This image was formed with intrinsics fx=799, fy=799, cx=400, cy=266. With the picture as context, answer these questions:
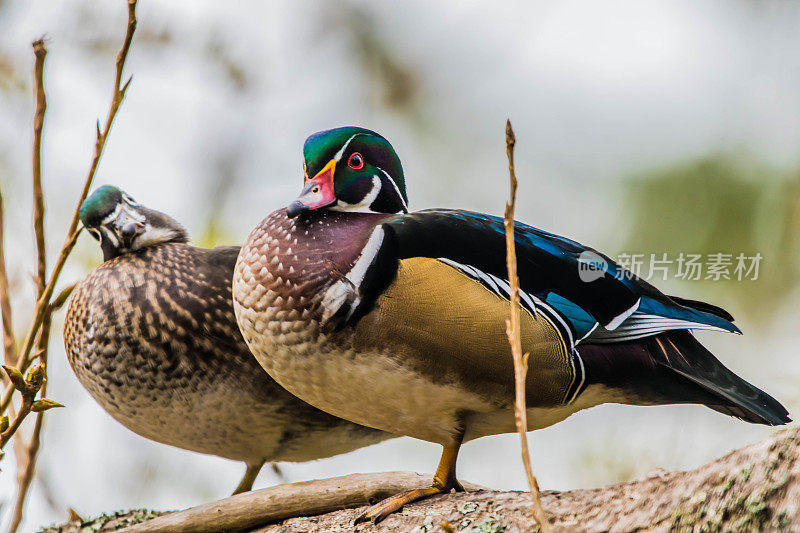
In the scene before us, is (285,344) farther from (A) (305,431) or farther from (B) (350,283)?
(A) (305,431)

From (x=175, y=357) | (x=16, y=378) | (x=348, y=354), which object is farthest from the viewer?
(x=175, y=357)

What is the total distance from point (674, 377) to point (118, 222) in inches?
49.3

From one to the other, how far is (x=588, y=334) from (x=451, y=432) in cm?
30

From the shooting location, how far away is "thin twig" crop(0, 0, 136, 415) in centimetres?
90

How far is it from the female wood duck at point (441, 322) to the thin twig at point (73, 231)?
1.42 feet

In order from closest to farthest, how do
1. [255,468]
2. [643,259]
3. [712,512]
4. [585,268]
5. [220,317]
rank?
[712,512]
[585,268]
[220,317]
[255,468]
[643,259]

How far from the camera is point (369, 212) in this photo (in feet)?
4.91

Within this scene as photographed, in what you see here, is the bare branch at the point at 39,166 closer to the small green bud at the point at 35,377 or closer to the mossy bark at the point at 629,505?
the small green bud at the point at 35,377

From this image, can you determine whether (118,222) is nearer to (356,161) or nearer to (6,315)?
(356,161)

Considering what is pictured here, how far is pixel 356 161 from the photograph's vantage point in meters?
1.48

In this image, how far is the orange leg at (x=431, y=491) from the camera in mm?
1433

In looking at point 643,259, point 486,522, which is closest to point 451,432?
point 486,522

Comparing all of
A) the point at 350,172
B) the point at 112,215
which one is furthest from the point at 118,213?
the point at 350,172

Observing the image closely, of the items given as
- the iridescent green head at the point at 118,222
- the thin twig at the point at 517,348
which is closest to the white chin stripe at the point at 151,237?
the iridescent green head at the point at 118,222
